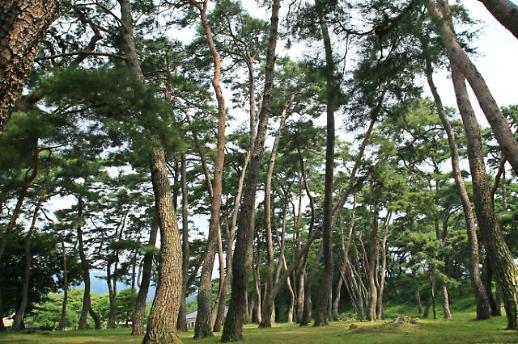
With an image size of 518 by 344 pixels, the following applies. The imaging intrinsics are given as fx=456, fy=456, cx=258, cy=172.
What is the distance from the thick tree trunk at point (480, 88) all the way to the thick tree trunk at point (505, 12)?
5.20 ft

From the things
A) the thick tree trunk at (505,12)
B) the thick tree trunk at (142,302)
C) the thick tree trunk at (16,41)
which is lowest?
the thick tree trunk at (142,302)

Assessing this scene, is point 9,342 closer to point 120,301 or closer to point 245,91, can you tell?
point 245,91

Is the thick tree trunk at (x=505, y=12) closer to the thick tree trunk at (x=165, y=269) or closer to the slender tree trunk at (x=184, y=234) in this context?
the thick tree trunk at (x=165, y=269)

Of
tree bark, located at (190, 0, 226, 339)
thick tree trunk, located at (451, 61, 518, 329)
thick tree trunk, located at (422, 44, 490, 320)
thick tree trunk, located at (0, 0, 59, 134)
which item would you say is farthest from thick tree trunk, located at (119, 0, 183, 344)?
thick tree trunk, located at (422, 44, 490, 320)

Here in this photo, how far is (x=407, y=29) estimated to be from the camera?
6.16m

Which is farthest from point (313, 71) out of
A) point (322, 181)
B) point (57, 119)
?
point (322, 181)

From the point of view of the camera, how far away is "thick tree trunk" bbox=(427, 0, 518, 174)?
18.5 ft

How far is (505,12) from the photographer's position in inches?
165

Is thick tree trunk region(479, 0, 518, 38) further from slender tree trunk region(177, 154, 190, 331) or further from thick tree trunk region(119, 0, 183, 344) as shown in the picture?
slender tree trunk region(177, 154, 190, 331)

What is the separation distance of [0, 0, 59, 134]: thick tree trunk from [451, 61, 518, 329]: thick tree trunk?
265 inches

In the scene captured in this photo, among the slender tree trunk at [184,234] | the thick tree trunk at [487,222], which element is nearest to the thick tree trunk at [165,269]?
the thick tree trunk at [487,222]

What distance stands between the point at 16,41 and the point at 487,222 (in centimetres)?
711

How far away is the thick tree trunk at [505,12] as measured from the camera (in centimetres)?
414

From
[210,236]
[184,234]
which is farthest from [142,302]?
[210,236]
